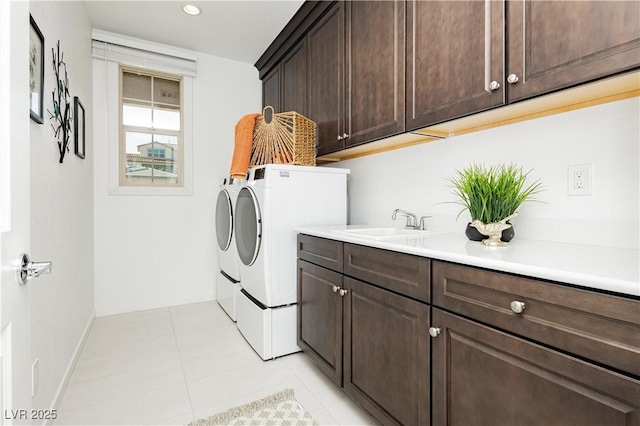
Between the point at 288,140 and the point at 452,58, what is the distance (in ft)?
3.88

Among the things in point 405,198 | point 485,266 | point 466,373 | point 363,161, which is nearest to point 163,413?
point 466,373

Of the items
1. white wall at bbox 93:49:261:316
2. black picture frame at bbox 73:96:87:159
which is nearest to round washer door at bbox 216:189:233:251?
white wall at bbox 93:49:261:316

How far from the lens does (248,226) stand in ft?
7.73

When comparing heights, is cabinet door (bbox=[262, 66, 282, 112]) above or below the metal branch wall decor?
above

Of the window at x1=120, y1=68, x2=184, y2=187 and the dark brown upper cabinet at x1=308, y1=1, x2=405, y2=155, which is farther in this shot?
the window at x1=120, y1=68, x2=184, y2=187

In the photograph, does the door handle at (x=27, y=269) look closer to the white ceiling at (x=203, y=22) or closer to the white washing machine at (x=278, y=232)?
the white washing machine at (x=278, y=232)

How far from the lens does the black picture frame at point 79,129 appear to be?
7.16ft

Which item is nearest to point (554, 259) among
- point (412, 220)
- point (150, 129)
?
point (412, 220)

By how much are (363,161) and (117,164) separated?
2.35 m

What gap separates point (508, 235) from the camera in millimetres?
1396

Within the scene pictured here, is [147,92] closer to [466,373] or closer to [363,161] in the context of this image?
[363,161]

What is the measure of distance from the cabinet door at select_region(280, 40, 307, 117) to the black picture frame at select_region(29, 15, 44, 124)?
165 cm

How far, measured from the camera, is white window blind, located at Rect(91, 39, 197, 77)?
295 cm

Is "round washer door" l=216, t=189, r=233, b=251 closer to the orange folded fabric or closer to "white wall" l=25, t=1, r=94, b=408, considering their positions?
the orange folded fabric
